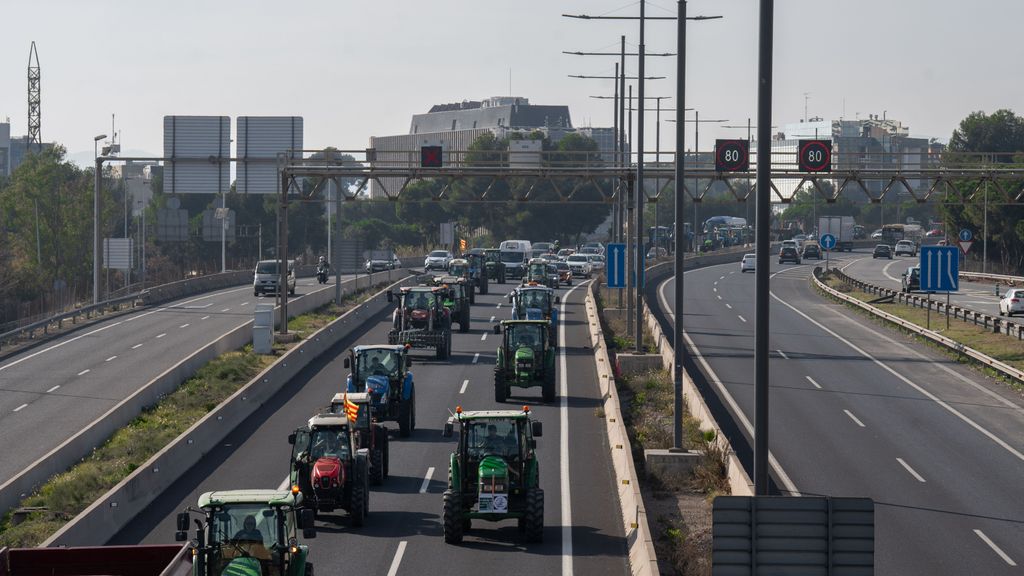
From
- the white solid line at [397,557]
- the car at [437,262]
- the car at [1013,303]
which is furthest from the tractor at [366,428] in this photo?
the car at [437,262]

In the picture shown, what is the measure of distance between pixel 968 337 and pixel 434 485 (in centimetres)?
3536

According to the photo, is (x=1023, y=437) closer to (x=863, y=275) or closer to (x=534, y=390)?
(x=534, y=390)

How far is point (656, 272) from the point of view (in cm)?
9825

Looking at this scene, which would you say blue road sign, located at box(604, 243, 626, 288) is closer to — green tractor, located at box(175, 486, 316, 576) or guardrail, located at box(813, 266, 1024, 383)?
guardrail, located at box(813, 266, 1024, 383)

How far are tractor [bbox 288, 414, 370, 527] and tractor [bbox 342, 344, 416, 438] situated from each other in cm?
811

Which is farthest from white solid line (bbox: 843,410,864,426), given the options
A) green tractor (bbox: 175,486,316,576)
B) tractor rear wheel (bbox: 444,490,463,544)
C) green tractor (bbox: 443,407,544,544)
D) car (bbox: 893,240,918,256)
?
car (bbox: 893,240,918,256)

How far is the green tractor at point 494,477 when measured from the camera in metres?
21.0

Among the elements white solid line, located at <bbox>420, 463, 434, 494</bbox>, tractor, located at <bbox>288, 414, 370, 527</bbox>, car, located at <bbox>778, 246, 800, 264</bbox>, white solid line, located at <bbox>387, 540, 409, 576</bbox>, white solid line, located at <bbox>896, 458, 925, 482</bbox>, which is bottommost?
white solid line, located at <bbox>896, 458, 925, 482</bbox>

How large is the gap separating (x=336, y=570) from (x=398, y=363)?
478 inches

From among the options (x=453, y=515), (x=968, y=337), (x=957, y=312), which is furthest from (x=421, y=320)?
(x=957, y=312)

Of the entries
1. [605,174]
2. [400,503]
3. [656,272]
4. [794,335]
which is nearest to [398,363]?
[400,503]

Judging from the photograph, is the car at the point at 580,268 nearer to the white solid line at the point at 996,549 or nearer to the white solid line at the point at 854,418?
the white solid line at the point at 854,418

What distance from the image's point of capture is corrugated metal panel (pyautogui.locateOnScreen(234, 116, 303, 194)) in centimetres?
6072

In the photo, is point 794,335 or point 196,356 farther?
point 794,335
